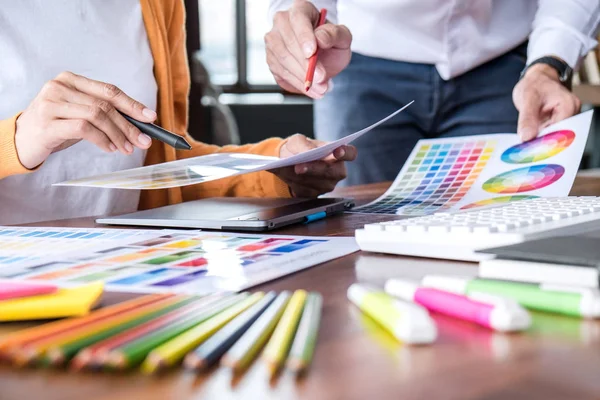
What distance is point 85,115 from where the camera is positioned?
0.75m

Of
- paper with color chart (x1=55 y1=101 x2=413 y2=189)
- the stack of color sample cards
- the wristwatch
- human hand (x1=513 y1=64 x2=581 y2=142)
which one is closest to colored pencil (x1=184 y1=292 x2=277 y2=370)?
the stack of color sample cards

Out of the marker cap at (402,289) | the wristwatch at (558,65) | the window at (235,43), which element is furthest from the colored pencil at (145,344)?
the window at (235,43)

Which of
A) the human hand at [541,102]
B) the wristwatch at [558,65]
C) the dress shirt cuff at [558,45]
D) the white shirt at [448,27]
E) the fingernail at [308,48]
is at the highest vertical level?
the white shirt at [448,27]

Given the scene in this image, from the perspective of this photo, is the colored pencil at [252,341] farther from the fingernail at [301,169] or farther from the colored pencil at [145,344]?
the fingernail at [301,169]

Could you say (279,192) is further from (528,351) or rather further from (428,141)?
(528,351)

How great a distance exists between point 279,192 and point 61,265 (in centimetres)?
54

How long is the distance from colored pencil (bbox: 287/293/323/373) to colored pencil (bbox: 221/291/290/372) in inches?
0.5

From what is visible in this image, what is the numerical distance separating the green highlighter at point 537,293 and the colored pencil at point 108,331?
140mm

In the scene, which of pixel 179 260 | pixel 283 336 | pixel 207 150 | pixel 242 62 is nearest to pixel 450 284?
pixel 283 336

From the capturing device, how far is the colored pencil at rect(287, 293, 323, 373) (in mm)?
293

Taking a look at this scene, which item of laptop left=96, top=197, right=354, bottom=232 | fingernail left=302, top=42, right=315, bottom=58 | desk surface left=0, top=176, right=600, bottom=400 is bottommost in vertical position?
desk surface left=0, top=176, right=600, bottom=400

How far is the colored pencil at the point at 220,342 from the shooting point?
0.30 meters

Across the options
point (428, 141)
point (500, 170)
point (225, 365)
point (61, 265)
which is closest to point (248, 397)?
point (225, 365)

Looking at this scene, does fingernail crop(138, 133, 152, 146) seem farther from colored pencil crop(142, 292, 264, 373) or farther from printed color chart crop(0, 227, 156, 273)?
colored pencil crop(142, 292, 264, 373)
